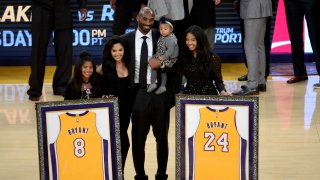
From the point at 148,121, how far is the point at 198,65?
1.77ft

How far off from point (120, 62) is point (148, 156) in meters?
1.30

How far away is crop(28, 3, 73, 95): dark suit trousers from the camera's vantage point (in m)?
8.80

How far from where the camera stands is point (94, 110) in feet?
16.7

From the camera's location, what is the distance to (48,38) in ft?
29.3

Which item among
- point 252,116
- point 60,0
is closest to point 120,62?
point 252,116

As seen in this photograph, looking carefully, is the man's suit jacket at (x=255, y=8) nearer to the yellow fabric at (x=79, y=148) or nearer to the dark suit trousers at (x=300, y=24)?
the dark suit trousers at (x=300, y=24)

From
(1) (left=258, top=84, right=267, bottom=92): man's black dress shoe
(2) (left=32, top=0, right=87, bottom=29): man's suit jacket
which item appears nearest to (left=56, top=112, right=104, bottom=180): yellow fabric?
(2) (left=32, top=0, right=87, bottom=29): man's suit jacket

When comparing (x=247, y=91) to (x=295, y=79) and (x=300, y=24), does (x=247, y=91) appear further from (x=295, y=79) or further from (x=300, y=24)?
(x=300, y=24)

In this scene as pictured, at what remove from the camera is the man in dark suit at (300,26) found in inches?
368

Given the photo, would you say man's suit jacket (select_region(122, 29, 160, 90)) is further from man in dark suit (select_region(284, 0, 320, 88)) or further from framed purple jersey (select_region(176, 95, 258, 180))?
man in dark suit (select_region(284, 0, 320, 88))

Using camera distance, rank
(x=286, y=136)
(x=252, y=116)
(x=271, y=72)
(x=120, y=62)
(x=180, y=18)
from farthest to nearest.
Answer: (x=271, y=72) → (x=180, y=18) → (x=286, y=136) → (x=120, y=62) → (x=252, y=116)

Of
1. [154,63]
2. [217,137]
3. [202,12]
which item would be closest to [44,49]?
[202,12]

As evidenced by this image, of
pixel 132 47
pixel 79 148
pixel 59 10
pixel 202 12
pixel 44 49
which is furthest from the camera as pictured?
pixel 44 49

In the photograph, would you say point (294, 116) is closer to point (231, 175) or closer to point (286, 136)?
point (286, 136)
